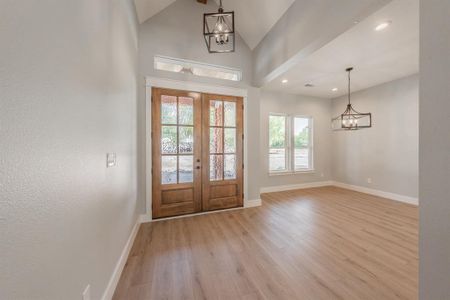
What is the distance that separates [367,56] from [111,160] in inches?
170

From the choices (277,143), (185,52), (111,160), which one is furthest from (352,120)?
(111,160)

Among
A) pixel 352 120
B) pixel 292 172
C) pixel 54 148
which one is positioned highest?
pixel 352 120

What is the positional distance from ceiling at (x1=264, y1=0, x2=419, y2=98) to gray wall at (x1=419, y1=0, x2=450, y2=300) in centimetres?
100

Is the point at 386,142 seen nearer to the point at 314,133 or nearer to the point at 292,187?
the point at 314,133

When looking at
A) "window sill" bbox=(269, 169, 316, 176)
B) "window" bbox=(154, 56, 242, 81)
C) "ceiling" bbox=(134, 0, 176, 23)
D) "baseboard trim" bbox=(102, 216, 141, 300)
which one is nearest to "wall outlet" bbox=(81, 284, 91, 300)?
"baseboard trim" bbox=(102, 216, 141, 300)

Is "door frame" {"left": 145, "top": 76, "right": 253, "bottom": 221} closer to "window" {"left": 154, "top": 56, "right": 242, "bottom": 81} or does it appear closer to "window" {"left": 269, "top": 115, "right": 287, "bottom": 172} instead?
"window" {"left": 154, "top": 56, "right": 242, "bottom": 81}

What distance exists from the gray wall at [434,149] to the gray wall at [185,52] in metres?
2.89

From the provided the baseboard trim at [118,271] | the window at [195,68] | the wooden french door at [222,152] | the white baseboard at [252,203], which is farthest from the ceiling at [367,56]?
the baseboard trim at [118,271]

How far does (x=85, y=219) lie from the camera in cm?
112

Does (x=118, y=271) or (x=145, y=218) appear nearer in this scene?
(x=118, y=271)

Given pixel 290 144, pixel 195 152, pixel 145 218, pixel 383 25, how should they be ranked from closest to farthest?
1. pixel 383 25
2. pixel 145 218
3. pixel 195 152
4. pixel 290 144

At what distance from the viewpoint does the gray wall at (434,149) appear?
39.2 inches

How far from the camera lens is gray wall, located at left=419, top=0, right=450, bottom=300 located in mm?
A: 995

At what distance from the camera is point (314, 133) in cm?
579
